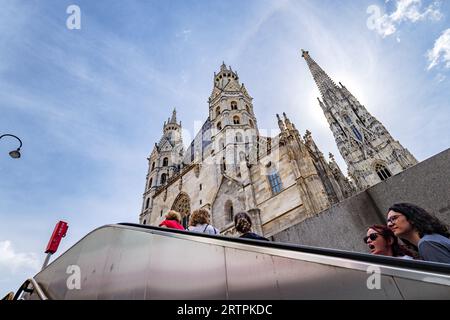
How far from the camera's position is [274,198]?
14359 mm

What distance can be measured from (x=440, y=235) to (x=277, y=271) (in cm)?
145

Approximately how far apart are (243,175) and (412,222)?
14746 mm

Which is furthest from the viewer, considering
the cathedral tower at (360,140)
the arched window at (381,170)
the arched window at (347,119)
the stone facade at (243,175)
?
the arched window at (347,119)

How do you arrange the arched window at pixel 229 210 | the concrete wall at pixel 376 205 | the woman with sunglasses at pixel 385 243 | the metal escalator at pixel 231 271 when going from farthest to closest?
the arched window at pixel 229 210 → the concrete wall at pixel 376 205 → the woman with sunglasses at pixel 385 243 → the metal escalator at pixel 231 271

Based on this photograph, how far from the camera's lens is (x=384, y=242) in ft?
7.51

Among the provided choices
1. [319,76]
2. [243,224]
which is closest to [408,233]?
[243,224]

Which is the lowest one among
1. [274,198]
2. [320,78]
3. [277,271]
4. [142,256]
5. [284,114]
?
[277,271]

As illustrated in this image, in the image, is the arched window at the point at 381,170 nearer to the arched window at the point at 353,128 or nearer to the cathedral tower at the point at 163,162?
the arched window at the point at 353,128

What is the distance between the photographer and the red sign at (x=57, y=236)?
9800mm

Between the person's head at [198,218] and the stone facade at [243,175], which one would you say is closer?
the person's head at [198,218]

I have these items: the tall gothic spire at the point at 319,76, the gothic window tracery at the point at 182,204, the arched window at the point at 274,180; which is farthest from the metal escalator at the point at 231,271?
the tall gothic spire at the point at 319,76

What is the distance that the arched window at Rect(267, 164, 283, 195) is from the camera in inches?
580
